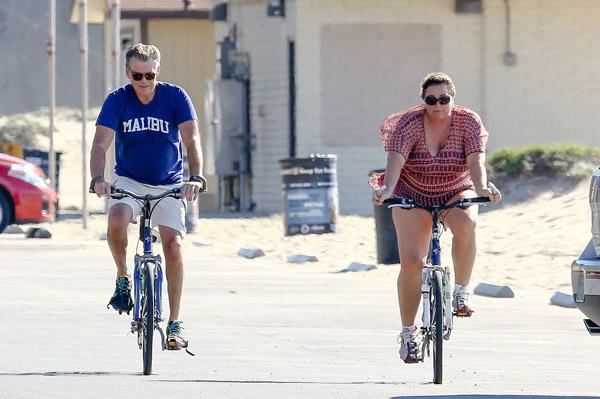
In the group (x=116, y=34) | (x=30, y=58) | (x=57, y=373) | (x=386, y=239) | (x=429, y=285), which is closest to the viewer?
(x=429, y=285)

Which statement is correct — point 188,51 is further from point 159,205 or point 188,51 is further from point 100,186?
point 100,186

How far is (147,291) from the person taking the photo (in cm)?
1002

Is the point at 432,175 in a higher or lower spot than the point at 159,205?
higher

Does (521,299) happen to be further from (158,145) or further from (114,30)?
(114,30)

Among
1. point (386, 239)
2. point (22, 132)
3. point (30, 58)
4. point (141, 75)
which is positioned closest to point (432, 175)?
point (141, 75)

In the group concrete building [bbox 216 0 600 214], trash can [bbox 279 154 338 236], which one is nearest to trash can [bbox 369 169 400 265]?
trash can [bbox 279 154 338 236]

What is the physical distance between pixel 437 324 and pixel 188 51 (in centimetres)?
2557

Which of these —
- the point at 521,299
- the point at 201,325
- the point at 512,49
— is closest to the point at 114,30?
the point at 512,49

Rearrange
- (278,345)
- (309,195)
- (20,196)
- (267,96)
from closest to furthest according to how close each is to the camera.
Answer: (278,345) → (20,196) → (309,195) → (267,96)

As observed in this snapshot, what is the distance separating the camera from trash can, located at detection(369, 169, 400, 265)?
19.2 m

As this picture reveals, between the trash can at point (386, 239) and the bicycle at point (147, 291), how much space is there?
9.15 meters

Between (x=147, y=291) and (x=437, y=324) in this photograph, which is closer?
(x=437, y=324)

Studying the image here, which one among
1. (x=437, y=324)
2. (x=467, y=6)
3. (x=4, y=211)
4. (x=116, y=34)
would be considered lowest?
(x=437, y=324)

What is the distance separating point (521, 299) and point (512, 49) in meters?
14.4
